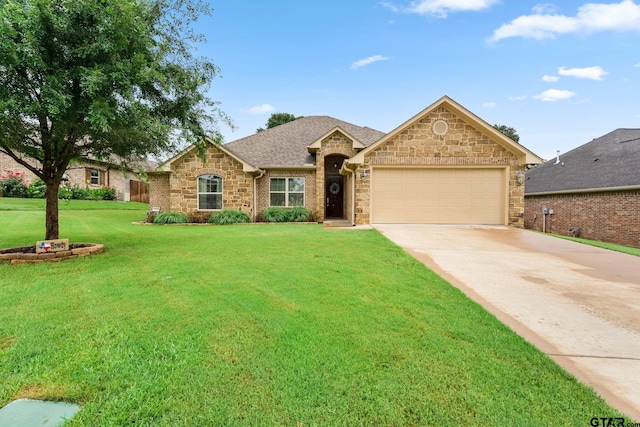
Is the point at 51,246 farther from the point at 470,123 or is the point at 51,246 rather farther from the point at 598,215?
the point at 598,215

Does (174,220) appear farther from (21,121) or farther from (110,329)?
(110,329)

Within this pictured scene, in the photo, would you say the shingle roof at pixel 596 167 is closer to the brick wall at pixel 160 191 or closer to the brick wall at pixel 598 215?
the brick wall at pixel 598 215

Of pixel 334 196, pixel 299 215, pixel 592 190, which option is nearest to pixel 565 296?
pixel 299 215

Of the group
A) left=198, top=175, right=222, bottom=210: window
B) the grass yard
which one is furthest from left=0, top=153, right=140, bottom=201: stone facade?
the grass yard

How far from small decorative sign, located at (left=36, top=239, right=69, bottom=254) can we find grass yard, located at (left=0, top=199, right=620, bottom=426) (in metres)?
1.48

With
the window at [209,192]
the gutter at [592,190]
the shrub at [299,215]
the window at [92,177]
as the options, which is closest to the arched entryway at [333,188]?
the shrub at [299,215]

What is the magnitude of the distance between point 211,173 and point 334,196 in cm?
740

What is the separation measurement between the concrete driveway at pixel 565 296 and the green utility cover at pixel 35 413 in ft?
12.0

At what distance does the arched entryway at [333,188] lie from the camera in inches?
731

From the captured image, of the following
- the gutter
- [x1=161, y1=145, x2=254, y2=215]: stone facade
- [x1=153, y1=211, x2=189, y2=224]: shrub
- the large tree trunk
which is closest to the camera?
the large tree trunk

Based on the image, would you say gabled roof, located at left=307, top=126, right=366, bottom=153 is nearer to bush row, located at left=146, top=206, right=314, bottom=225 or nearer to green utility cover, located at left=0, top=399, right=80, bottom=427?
bush row, located at left=146, top=206, right=314, bottom=225

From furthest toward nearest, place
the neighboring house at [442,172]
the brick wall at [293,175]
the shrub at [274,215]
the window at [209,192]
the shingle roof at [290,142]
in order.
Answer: the shingle roof at [290,142], the brick wall at [293,175], the window at [209,192], the shrub at [274,215], the neighboring house at [442,172]

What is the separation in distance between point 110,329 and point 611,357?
474 cm

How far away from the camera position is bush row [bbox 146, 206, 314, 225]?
50.2 ft
